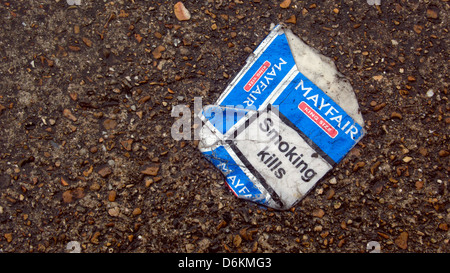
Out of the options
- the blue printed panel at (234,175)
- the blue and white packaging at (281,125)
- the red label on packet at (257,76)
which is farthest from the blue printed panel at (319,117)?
the blue printed panel at (234,175)

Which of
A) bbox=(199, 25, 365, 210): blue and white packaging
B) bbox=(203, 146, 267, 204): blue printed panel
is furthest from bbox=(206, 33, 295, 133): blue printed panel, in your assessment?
bbox=(203, 146, 267, 204): blue printed panel

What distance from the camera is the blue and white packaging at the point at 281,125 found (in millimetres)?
1456

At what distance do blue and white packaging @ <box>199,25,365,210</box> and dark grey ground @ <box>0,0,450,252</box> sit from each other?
60mm

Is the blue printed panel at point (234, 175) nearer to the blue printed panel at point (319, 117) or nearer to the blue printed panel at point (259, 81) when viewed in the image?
the blue printed panel at point (259, 81)

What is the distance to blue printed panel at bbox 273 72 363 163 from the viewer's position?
4.80 feet

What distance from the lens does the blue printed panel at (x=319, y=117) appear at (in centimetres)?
146

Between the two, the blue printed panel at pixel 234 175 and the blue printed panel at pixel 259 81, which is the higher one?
the blue printed panel at pixel 259 81

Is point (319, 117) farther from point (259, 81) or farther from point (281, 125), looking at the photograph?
point (259, 81)

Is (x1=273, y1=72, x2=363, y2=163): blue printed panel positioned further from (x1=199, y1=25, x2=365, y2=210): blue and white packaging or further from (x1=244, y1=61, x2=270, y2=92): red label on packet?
(x1=244, y1=61, x2=270, y2=92): red label on packet

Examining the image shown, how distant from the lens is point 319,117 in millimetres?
1468

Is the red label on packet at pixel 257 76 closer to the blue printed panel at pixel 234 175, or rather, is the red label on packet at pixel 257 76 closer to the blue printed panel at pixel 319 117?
the blue printed panel at pixel 319 117

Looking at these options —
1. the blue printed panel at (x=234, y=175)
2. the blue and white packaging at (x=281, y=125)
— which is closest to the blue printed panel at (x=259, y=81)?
the blue and white packaging at (x=281, y=125)

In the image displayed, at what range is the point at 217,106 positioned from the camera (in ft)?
4.90
